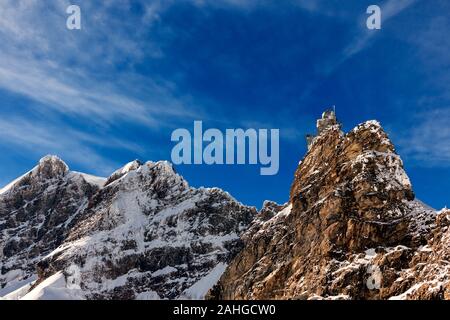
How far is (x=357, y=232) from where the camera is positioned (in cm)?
16738

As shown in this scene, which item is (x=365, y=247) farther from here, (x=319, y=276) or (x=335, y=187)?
(x=335, y=187)

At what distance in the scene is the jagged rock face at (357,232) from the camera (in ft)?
504

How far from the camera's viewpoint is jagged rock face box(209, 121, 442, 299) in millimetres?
153500

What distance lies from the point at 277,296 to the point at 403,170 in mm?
46176

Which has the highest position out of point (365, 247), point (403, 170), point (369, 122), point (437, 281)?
point (369, 122)

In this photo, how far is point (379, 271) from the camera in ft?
497
